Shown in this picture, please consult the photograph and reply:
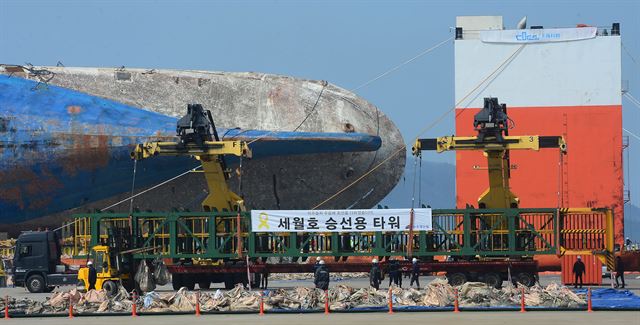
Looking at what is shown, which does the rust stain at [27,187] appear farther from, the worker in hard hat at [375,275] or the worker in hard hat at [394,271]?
the worker in hard hat at [375,275]

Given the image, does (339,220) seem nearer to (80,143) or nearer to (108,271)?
(108,271)

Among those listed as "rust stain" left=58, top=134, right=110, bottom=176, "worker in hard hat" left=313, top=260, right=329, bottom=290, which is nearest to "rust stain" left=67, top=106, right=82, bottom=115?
"rust stain" left=58, top=134, right=110, bottom=176

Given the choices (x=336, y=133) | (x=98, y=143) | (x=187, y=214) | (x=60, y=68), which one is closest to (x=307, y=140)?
(x=336, y=133)

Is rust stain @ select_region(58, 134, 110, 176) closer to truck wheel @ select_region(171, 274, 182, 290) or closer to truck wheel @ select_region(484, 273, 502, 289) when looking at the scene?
truck wheel @ select_region(171, 274, 182, 290)

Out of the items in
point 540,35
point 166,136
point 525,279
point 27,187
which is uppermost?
point 540,35

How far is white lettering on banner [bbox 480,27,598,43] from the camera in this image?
217ft

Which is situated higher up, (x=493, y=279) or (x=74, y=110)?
(x=74, y=110)

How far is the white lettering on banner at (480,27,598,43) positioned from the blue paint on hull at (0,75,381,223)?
27.9 feet

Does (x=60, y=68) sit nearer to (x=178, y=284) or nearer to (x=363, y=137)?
(x=363, y=137)

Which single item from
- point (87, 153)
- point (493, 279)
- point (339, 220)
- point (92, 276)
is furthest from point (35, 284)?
point (493, 279)

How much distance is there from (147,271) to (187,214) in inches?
97.3

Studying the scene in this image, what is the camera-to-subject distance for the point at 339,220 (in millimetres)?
43500

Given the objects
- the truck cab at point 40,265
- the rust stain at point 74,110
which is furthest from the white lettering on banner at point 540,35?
the truck cab at point 40,265

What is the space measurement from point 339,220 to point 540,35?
26729 millimetres
